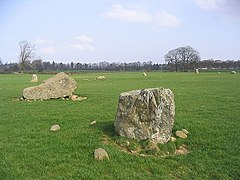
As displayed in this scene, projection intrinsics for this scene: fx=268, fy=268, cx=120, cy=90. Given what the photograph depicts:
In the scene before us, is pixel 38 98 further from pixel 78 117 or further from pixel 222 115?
pixel 222 115

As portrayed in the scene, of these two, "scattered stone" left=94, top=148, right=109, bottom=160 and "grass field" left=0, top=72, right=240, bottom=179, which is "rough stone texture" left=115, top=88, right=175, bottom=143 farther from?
"scattered stone" left=94, top=148, right=109, bottom=160

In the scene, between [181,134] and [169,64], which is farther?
[169,64]

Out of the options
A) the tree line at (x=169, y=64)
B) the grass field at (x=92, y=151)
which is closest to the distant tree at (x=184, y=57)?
the tree line at (x=169, y=64)

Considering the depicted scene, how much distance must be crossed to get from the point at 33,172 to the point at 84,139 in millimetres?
2506

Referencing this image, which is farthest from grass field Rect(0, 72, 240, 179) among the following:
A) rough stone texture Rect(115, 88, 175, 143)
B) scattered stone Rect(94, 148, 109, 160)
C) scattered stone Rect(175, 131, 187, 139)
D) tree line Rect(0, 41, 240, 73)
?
tree line Rect(0, 41, 240, 73)

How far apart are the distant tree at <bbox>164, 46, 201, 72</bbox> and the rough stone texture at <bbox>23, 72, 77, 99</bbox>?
10483cm

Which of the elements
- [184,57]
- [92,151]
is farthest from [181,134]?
[184,57]

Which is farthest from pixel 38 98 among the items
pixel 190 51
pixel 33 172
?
pixel 190 51

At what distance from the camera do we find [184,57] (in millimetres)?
121875

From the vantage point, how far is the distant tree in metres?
120

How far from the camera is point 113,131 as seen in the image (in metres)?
9.29

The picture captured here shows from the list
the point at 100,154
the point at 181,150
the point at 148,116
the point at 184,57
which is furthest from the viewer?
the point at 184,57

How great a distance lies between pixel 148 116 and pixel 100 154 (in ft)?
6.66

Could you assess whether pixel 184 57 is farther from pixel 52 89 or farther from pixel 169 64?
pixel 52 89
